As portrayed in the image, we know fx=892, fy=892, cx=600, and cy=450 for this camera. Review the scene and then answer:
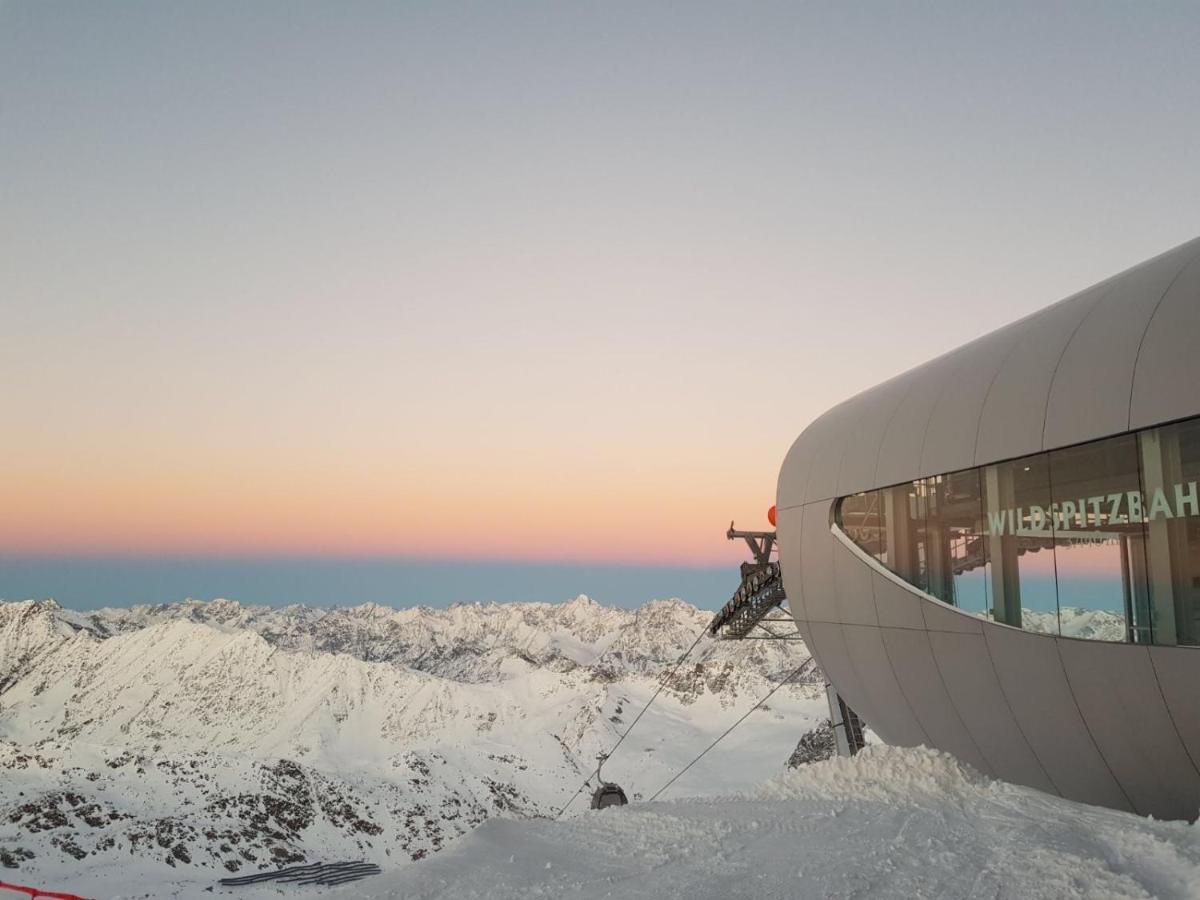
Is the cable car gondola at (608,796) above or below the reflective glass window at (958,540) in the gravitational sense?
below

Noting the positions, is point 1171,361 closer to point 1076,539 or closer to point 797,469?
point 1076,539

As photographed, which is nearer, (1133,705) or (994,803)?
(1133,705)

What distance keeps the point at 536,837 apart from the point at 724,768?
90751mm

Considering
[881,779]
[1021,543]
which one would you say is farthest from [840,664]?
[1021,543]

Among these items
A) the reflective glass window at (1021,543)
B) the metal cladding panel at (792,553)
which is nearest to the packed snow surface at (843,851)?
the reflective glass window at (1021,543)

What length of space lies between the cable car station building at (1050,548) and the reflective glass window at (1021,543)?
27mm

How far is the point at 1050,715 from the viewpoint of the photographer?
11.4 metres

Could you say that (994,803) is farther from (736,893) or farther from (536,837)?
(536,837)

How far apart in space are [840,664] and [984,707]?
528 cm

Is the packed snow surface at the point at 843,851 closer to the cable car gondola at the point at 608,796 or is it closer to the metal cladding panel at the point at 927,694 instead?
the metal cladding panel at the point at 927,694

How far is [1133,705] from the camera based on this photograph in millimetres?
10008

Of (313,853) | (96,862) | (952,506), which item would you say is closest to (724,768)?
(313,853)

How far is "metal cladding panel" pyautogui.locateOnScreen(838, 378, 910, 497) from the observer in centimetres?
1595

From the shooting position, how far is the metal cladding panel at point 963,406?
13.1m
